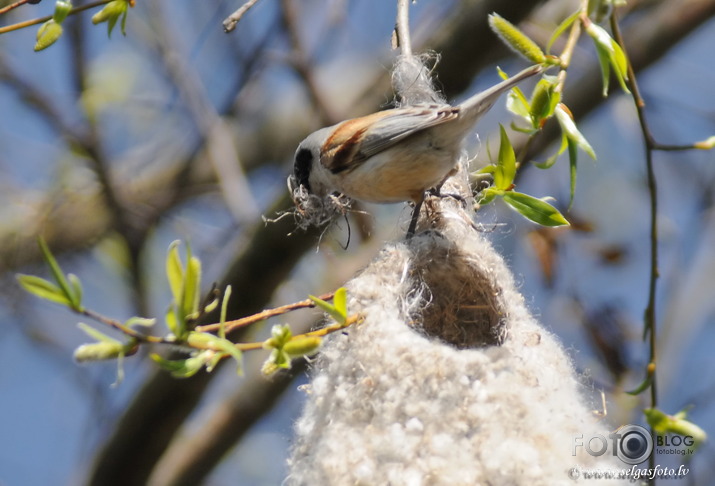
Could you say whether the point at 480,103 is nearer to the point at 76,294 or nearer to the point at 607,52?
the point at 607,52

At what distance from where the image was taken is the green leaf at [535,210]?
4.97 ft

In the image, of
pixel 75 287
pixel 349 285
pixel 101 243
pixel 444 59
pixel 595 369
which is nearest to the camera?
pixel 75 287

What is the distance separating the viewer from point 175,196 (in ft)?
13.6

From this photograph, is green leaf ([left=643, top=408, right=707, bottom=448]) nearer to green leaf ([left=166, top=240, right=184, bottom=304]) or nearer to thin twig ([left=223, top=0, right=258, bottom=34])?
green leaf ([left=166, top=240, right=184, bottom=304])

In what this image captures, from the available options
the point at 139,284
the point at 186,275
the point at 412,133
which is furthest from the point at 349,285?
the point at 139,284

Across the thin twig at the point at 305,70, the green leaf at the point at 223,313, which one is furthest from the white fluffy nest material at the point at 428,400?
the thin twig at the point at 305,70

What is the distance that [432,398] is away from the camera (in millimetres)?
1681

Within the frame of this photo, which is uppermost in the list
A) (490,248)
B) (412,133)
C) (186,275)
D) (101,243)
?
(186,275)

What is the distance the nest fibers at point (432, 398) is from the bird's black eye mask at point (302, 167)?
0.62m

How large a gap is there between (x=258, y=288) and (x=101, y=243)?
140 centimetres

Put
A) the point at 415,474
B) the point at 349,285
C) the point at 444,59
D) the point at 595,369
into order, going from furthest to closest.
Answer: the point at 595,369 → the point at 444,59 → the point at 349,285 → the point at 415,474

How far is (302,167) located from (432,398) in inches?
46.6

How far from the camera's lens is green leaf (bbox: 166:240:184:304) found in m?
1.23

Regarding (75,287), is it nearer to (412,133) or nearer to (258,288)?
(412,133)
